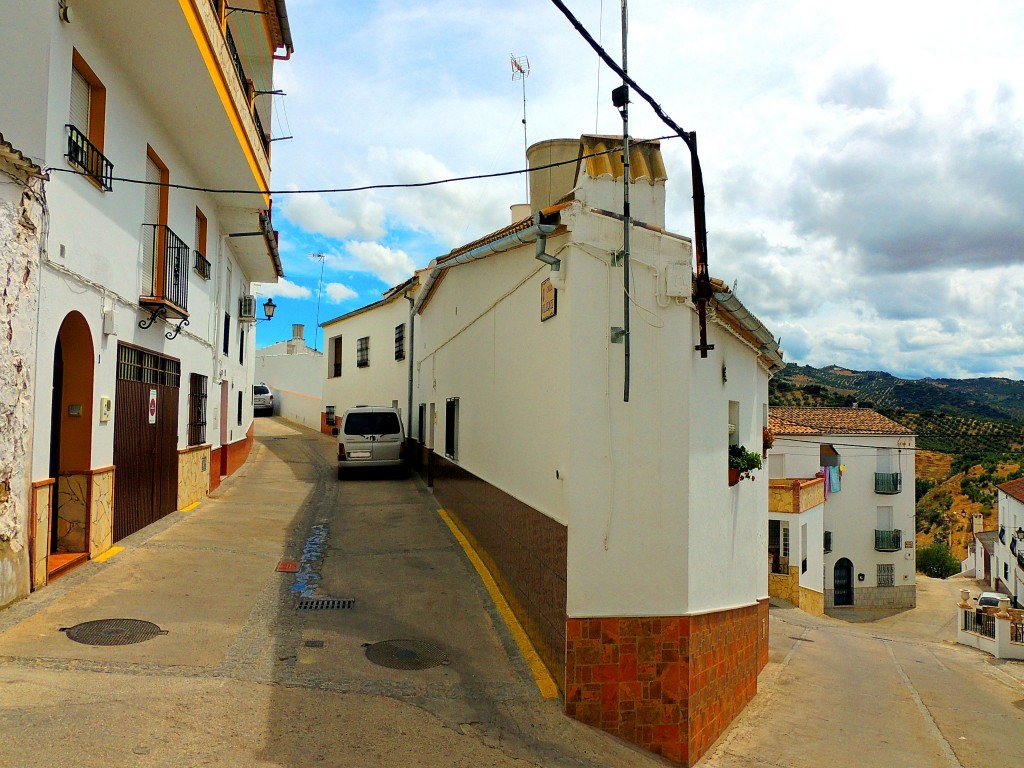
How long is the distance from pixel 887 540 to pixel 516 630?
27726 mm

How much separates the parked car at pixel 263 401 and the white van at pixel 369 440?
71.0ft

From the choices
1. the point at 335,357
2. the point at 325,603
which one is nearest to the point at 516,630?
the point at 325,603

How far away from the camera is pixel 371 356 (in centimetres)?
2458

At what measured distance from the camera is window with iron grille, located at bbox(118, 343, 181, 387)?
28.0 ft

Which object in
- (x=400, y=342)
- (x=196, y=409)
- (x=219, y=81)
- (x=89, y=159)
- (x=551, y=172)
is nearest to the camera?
(x=89, y=159)

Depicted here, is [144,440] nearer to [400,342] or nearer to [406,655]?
[406,655]

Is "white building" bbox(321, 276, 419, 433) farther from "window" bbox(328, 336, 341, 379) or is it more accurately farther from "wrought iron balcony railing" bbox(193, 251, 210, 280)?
"wrought iron balcony railing" bbox(193, 251, 210, 280)

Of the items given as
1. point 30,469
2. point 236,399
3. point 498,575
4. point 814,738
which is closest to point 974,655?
point 814,738

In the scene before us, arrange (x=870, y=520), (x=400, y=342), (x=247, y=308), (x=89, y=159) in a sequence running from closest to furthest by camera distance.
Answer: (x=89, y=159), (x=247, y=308), (x=400, y=342), (x=870, y=520)

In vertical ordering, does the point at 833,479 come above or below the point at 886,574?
above

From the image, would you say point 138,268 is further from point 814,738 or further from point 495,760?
point 814,738

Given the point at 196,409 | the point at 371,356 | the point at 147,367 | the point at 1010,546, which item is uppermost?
the point at 371,356

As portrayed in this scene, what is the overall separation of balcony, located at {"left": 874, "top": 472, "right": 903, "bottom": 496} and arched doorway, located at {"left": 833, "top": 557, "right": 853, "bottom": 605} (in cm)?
318

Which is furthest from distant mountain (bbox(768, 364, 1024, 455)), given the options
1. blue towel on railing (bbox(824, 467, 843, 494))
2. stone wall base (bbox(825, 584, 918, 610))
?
stone wall base (bbox(825, 584, 918, 610))
